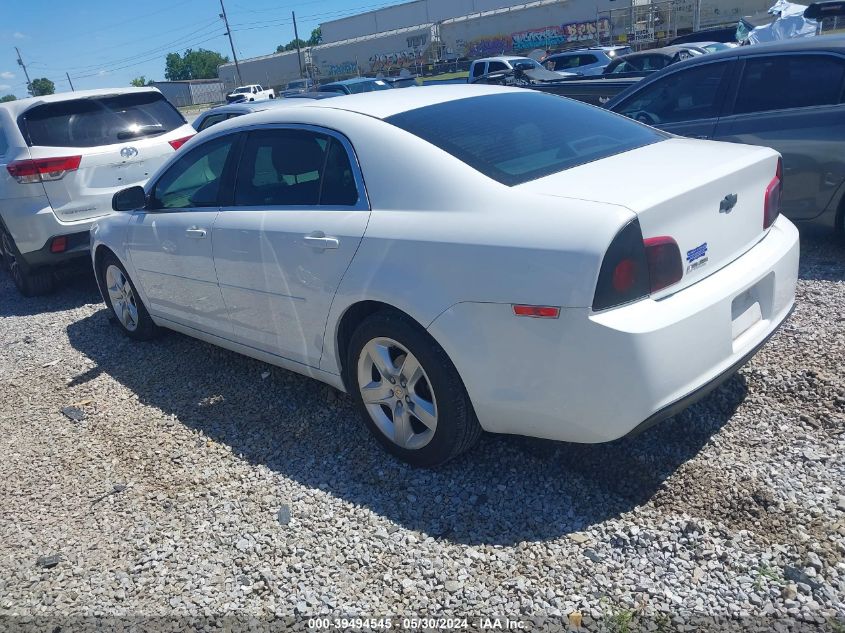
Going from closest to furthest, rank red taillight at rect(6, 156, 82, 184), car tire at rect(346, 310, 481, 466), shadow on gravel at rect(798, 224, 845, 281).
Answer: car tire at rect(346, 310, 481, 466) → shadow on gravel at rect(798, 224, 845, 281) → red taillight at rect(6, 156, 82, 184)

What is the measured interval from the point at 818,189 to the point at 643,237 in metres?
3.56

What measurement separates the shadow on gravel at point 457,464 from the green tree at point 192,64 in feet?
410

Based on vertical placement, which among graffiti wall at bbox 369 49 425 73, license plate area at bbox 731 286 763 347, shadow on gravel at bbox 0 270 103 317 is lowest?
graffiti wall at bbox 369 49 425 73

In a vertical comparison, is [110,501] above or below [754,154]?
below

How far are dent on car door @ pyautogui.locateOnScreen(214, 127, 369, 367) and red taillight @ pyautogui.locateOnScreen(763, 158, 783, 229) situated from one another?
5.98 feet

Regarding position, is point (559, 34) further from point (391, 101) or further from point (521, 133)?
point (521, 133)

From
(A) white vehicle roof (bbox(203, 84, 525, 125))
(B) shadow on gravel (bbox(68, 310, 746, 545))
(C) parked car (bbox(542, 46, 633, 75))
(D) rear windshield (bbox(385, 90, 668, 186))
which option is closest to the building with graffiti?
(C) parked car (bbox(542, 46, 633, 75))

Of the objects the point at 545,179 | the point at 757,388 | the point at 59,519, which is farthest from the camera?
the point at 757,388

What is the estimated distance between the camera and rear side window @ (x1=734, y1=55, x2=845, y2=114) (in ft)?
17.2

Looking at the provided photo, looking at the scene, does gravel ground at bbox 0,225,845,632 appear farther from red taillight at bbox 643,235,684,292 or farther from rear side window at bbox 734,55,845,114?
rear side window at bbox 734,55,845,114

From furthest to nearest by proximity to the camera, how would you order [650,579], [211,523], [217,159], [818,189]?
[818,189]
[217,159]
[211,523]
[650,579]

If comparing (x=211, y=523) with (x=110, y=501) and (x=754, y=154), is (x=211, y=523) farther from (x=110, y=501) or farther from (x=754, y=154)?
(x=754, y=154)

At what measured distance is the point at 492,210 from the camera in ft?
9.04

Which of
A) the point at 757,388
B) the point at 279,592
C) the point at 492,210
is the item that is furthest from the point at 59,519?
the point at 757,388
